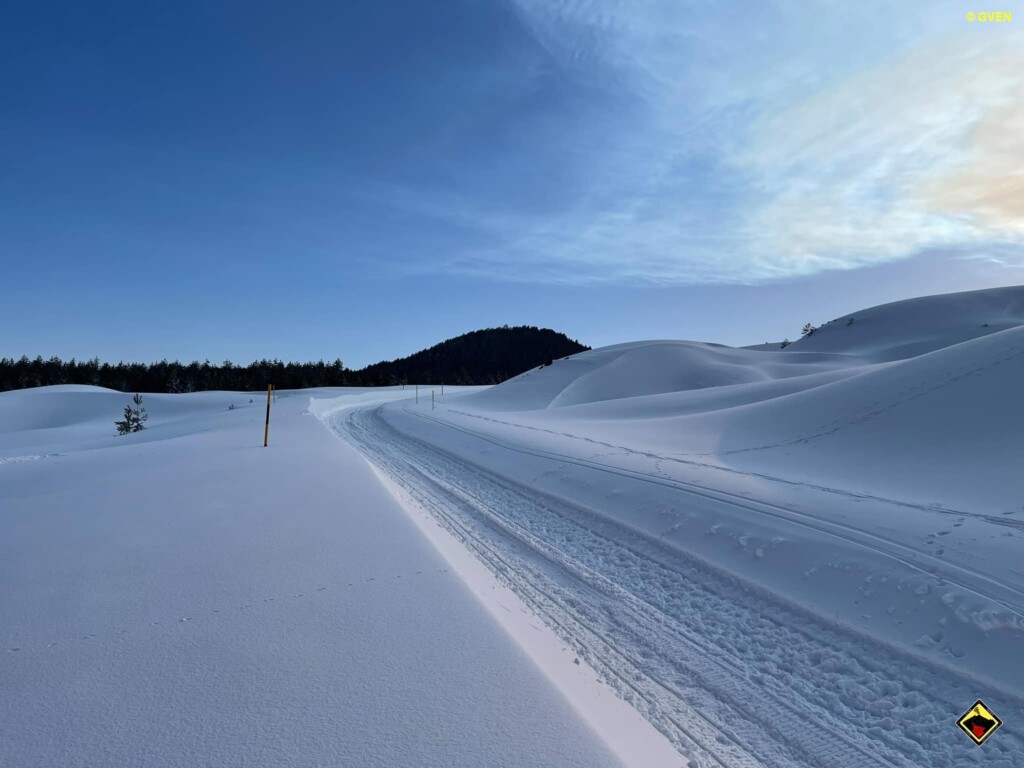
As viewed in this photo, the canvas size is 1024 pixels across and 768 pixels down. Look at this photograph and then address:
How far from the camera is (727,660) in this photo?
12.4ft

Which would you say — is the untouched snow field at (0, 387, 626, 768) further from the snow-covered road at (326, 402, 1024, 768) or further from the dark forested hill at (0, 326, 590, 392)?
the dark forested hill at (0, 326, 590, 392)

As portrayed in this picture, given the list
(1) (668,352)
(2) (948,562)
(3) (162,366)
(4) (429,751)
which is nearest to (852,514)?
(2) (948,562)

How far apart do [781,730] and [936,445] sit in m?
8.49

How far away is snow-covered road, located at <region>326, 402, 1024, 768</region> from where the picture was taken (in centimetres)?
296

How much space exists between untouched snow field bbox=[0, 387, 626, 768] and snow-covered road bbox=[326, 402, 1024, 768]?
35.6 inches

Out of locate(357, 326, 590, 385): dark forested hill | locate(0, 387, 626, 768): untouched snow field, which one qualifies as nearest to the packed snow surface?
locate(0, 387, 626, 768): untouched snow field

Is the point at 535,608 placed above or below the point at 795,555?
below

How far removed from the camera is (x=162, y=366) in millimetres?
99188

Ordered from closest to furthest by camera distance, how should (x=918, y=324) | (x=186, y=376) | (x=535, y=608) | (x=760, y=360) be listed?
1. (x=535, y=608)
2. (x=760, y=360)
3. (x=918, y=324)
4. (x=186, y=376)

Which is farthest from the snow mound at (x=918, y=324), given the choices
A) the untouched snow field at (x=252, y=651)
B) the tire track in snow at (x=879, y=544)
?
the untouched snow field at (x=252, y=651)

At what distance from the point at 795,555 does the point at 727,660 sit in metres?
→ 2.28

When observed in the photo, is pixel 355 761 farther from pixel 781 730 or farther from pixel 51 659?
pixel 781 730

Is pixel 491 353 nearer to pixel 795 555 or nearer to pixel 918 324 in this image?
pixel 918 324

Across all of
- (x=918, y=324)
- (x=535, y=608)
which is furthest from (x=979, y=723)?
(x=918, y=324)
